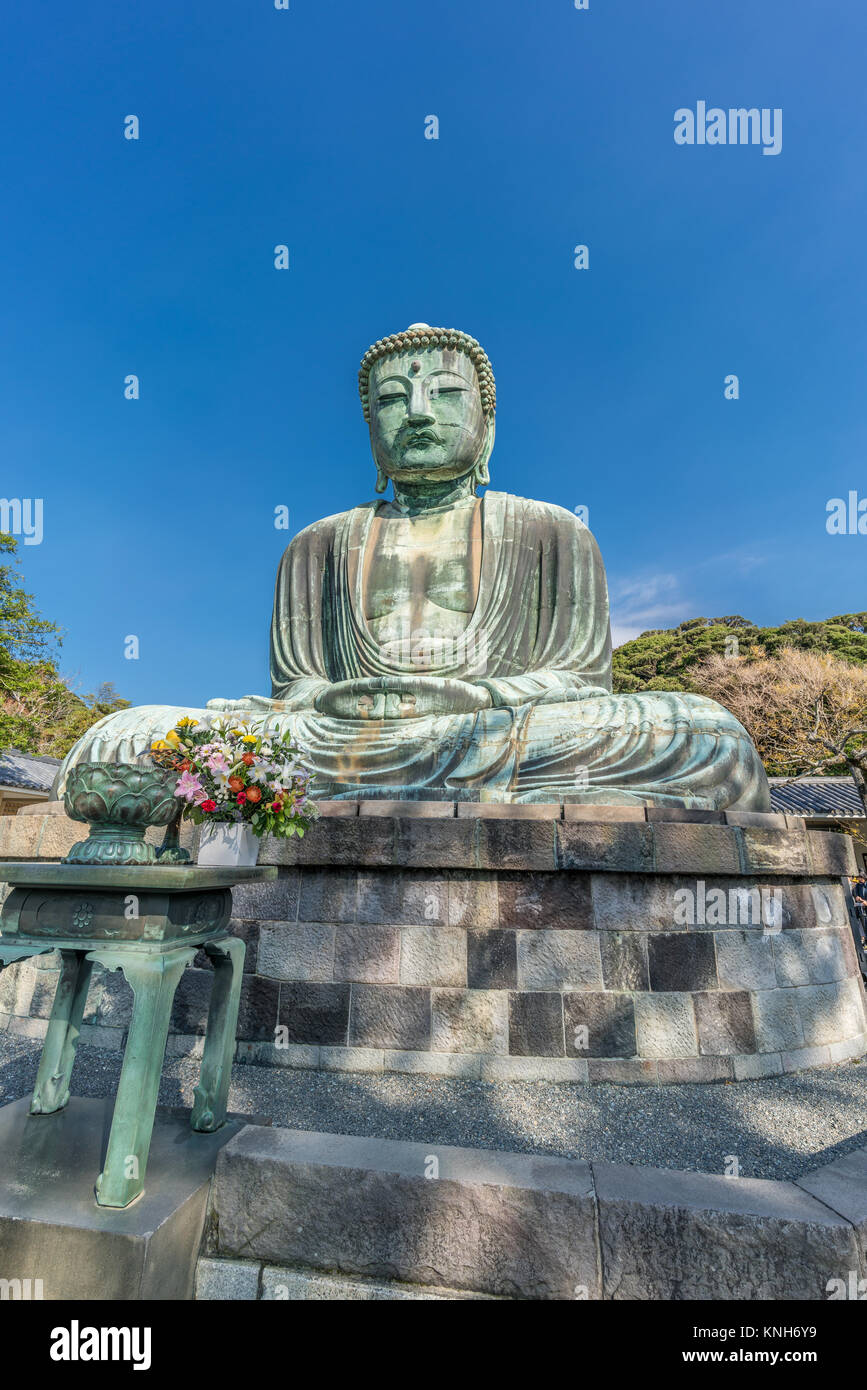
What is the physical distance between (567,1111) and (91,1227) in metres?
2.09

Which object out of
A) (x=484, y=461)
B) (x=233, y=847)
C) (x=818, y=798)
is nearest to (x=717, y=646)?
(x=818, y=798)

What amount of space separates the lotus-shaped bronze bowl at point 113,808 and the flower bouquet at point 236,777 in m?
0.18

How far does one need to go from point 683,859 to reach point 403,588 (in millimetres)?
4042

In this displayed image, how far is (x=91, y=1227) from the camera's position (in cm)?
179

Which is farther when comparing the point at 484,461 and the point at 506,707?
the point at 484,461

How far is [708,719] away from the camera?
492 cm

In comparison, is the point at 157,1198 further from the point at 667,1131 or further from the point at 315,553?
the point at 315,553

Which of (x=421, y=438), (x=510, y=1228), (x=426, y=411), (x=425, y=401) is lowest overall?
(x=510, y=1228)

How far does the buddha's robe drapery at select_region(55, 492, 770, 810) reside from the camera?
4.82 metres

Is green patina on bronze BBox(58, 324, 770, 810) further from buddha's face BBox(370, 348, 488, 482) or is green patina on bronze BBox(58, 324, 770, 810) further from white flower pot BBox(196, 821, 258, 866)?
white flower pot BBox(196, 821, 258, 866)

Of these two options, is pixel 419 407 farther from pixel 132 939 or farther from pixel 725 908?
pixel 132 939

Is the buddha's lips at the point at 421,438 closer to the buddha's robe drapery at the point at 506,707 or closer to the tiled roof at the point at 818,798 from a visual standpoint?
the buddha's robe drapery at the point at 506,707

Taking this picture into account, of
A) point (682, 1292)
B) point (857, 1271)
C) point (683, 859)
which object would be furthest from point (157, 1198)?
point (683, 859)

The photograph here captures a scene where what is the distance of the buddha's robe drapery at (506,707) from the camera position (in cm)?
482
